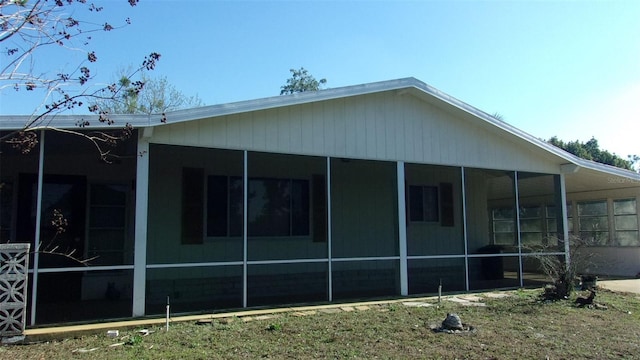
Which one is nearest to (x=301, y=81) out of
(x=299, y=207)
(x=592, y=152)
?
(x=592, y=152)

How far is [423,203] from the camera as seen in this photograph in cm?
1281

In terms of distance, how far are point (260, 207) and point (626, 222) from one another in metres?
10.2

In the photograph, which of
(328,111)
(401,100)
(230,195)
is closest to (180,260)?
(230,195)

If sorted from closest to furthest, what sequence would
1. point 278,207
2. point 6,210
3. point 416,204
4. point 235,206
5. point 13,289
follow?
point 13,289, point 6,210, point 235,206, point 278,207, point 416,204

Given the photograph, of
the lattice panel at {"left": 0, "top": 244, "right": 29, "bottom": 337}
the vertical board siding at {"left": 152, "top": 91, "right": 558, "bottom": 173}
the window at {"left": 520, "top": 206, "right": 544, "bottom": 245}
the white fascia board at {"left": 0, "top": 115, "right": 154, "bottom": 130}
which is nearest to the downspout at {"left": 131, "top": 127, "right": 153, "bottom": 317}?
the white fascia board at {"left": 0, "top": 115, "right": 154, "bottom": 130}

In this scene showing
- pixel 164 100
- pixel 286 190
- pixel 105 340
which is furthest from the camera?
pixel 164 100

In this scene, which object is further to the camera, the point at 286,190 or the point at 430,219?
the point at 430,219

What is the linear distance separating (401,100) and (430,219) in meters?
4.16

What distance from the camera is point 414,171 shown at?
506 inches

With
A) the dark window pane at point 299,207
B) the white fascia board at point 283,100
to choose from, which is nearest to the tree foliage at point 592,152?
the dark window pane at point 299,207

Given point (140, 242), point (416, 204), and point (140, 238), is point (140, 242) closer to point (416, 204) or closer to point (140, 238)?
Result: point (140, 238)

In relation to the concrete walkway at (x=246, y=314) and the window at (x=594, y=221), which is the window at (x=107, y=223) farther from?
the window at (x=594, y=221)

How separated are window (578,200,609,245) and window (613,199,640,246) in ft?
0.99

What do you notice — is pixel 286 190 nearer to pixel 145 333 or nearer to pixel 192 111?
pixel 192 111
